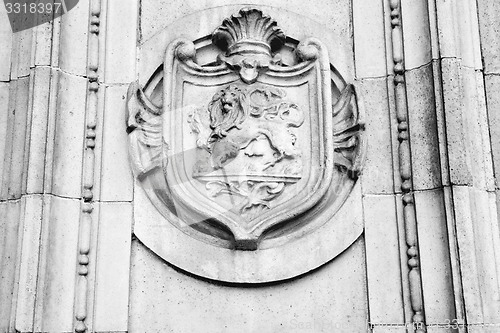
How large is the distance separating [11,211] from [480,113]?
2864 mm

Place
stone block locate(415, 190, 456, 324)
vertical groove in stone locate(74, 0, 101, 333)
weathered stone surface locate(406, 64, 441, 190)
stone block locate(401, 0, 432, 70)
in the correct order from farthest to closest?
stone block locate(401, 0, 432, 70), weathered stone surface locate(406, 64, 441, 190), vertical groove in stone locate(74, 0, 101, 333), stone block locate(415, 190, 456, 324)

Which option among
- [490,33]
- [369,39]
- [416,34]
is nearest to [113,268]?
[369,39]

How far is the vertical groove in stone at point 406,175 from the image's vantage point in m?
4.20

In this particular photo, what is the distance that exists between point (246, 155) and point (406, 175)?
974mm

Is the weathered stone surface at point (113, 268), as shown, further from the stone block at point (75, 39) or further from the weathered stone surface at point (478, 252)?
the weathered stone surface at point (478, 252)

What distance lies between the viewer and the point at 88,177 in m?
4.45

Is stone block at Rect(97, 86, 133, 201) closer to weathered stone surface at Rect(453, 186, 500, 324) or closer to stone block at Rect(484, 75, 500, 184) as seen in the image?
weathered stone surface at Rect(453, 186, 500, 324)

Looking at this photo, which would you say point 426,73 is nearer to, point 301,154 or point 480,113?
point 480,113

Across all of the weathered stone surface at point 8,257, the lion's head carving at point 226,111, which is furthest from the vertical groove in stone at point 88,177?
the lion's head carving at point 226,111

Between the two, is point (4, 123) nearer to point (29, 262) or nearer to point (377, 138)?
point (29, 262)

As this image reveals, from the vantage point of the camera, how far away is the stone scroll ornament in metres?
4.34

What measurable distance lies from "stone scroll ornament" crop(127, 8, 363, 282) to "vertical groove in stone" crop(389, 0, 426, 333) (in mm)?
279

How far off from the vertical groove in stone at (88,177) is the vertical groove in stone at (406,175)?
6.18ft

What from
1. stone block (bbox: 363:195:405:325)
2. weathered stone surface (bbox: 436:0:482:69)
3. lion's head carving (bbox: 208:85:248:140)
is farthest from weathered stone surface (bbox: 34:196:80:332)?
weathered stone surface (bbox: 436:0:482:69)
